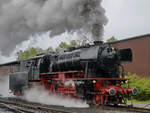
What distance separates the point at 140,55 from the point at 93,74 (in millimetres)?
10407

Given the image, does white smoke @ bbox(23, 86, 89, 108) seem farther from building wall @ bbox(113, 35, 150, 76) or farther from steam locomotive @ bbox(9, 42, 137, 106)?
building wall @ bbox(113, 35, 150, 76)

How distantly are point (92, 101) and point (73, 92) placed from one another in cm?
128

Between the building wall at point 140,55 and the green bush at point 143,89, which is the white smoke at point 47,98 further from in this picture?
the building wall at point 140,55

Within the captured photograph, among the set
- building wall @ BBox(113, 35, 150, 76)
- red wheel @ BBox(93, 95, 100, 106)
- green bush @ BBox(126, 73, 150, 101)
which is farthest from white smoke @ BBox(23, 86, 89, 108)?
building wall @ BBox(113, 35, 150, 76)

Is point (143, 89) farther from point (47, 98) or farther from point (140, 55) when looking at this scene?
point (140, 55)

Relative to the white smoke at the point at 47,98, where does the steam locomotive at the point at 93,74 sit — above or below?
above

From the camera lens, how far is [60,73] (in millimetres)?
12531

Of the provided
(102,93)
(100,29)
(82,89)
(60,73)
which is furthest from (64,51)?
(102,93)

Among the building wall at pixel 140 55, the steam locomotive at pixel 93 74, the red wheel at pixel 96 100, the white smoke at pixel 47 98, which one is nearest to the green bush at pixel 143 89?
the steam locomotive at pixel 93 74

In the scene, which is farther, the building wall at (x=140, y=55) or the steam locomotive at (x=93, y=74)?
the building wall at (x=140, y=55)

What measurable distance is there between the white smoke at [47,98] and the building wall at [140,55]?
940cm

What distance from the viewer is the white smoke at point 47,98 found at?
1169 centimetres

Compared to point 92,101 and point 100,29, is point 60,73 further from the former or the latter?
point 100,29

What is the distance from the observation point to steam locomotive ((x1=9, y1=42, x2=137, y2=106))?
34.1 feet
